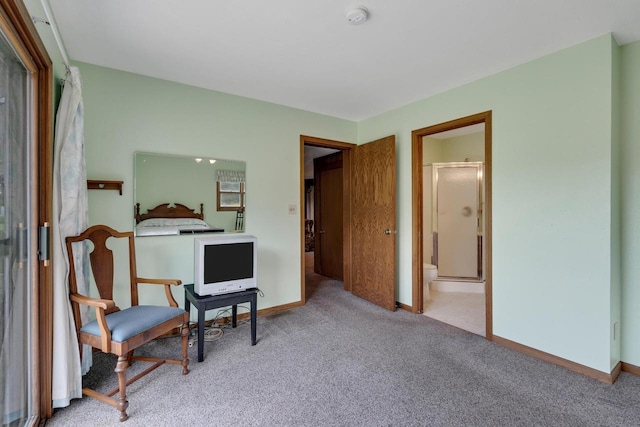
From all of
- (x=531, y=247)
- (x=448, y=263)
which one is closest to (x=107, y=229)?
(x=531, y=247)

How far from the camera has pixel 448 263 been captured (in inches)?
186

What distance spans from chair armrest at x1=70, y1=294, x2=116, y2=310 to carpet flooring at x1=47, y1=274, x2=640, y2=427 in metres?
0.64

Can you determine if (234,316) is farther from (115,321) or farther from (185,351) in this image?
(115,321)

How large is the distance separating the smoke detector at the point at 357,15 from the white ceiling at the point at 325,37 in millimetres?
35

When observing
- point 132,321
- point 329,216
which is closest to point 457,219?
point 329,216

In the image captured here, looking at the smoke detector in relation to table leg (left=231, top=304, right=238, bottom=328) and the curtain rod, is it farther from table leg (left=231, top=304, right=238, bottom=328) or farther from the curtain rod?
table leg (left=231, top=304, right=238, bottom=328)

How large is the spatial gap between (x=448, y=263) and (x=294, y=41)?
3960mm

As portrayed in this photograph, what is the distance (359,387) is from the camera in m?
2.01

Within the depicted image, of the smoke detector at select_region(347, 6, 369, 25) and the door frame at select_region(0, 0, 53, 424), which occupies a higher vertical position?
the smoke detector at select_region(347, 6, 369, 25)

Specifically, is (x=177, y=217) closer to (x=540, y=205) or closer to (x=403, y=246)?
(x=403, y=246)

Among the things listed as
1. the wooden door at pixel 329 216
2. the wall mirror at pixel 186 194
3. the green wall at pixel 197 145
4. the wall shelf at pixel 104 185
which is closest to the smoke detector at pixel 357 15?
the green wall at pixel 197 145

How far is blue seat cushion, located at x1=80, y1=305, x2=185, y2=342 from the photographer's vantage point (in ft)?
5.95

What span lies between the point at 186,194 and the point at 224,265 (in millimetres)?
875

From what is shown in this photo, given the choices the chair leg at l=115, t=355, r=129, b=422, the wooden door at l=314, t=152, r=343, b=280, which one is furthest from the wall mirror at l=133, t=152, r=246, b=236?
the wooden door at l=314, t=152, r=343, b=280
